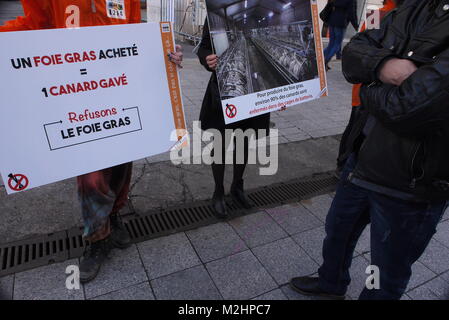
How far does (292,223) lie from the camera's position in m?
2.93

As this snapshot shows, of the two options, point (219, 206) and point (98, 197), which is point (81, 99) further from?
point (219, 206)

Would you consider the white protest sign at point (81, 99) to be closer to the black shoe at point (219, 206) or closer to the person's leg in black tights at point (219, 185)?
the person's leg in black tights at point (219, 185)

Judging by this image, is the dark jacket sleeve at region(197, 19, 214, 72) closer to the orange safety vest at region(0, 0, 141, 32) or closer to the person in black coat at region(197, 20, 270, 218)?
the person in black coat at region(197, 20, 270, 218)

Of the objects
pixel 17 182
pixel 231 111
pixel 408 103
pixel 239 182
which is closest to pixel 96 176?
pixel 17 182

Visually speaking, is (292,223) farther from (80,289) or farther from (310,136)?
(310,136)

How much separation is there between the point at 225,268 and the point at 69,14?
192 centimetres

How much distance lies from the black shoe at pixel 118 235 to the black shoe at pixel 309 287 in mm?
1266

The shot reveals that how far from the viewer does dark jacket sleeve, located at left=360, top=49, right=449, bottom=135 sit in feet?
3.82

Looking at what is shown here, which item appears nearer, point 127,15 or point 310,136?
point 127,15

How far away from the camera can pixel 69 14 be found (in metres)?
1.81

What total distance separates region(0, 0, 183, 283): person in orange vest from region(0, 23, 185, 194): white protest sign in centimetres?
18

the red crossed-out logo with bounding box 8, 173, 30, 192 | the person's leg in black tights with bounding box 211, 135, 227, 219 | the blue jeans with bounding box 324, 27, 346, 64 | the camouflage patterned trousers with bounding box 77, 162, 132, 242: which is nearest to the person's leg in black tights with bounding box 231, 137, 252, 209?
the person's leg in black tights with bounding box 211, 135, 227, 219
